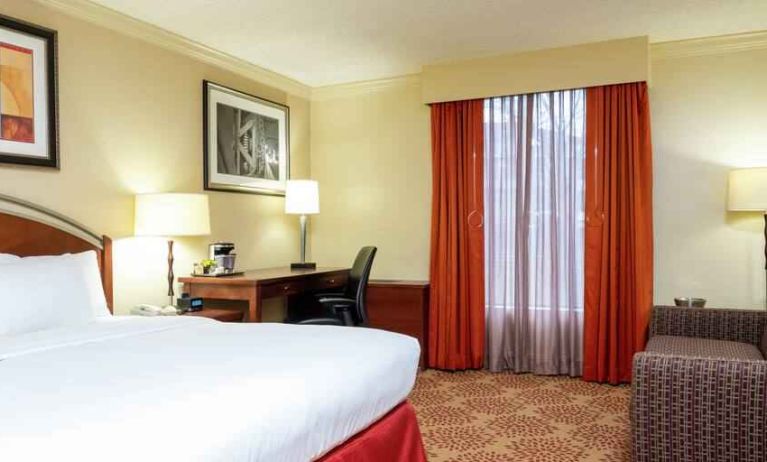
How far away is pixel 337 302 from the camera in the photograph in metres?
4.28

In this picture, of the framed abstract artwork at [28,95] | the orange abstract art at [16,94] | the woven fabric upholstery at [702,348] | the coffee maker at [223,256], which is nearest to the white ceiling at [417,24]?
the framed abstract artwork at [28,95]

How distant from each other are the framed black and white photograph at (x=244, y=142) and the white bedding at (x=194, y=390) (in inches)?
85.7

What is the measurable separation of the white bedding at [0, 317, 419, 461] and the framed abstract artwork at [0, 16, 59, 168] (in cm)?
122

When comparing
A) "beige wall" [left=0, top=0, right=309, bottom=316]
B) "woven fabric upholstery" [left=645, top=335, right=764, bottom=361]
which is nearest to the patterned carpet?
"woven fabric upholstery" [left=645, top=335, right=764, bottom=361]

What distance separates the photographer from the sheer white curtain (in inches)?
189

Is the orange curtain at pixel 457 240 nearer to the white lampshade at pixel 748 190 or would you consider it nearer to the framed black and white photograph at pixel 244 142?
the framed black and white photograph at pixel 244 142

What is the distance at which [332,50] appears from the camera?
467 centimetres

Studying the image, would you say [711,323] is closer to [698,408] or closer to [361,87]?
[698,408]

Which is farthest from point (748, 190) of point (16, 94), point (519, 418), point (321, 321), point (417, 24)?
point (16, 94)

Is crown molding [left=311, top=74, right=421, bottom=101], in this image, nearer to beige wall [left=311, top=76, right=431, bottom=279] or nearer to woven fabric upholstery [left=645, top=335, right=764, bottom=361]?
beige wall [left=311, top=76, right=431, bottom=279]

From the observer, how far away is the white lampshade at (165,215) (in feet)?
12.4

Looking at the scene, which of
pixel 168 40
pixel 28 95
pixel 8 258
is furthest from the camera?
pixel 168 40

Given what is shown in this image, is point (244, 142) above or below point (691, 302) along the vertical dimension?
above

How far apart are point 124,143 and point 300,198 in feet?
5.35
